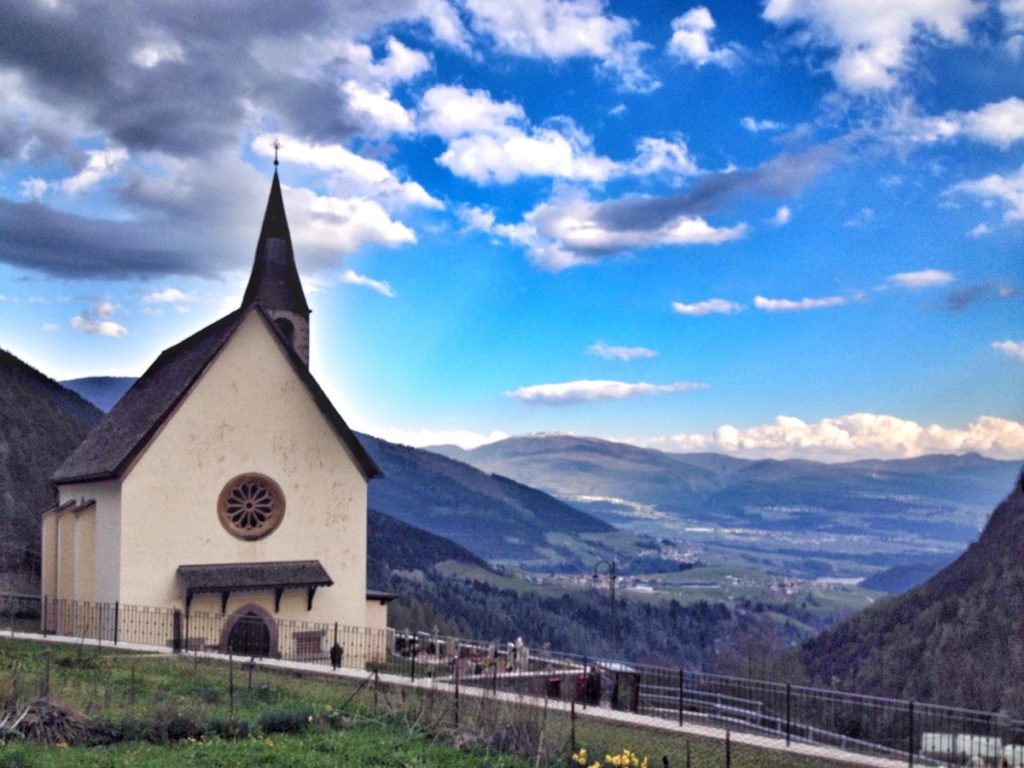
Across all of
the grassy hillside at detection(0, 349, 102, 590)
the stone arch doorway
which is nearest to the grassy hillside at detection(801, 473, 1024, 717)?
the stone arch doorway

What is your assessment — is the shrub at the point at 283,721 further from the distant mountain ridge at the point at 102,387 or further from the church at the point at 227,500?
the distant mountain ridge at the point at 102,387

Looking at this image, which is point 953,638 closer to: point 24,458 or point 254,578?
point 254,578

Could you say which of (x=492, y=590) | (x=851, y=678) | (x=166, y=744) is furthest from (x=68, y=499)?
(x=492, y=590)

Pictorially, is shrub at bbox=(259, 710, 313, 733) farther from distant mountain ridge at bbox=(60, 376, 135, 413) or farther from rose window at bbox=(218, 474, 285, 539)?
distant mountain ridge at bbox=(60, 376, 135, 413)

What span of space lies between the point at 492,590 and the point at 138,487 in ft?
357

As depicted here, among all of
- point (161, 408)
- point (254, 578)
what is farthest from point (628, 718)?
point (161, 408)

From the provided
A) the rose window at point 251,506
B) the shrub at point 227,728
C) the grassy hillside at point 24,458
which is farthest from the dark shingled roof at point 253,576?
the grassy hillside at point 24,458

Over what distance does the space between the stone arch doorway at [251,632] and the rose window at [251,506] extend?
2127 mm

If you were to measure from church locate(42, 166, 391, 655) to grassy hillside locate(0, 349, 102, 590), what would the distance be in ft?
47.4

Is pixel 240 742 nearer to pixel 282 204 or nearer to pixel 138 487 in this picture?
pixel 138 487

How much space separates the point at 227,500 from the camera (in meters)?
28.6

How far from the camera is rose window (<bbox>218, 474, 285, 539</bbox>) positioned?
28.6 meters

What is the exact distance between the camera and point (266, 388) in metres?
29.5

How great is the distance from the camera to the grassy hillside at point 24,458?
4494 cm
